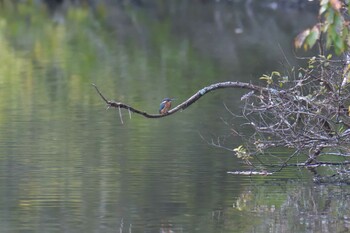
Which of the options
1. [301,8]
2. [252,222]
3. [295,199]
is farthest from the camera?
[301,8]

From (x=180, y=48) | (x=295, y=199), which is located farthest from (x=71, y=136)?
(x=180, y=48)

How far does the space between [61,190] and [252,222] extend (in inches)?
72.3

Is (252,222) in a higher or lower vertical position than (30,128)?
lower

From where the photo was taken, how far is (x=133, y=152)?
1156 cm

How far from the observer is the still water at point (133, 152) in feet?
27.7

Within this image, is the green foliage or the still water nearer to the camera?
the green foliage

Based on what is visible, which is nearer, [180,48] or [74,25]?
[180,48]

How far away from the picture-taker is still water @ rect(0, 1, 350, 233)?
8453 millimetres

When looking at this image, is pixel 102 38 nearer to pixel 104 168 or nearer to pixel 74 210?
pixel 104 168

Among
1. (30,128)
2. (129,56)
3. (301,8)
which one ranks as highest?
(301,8)

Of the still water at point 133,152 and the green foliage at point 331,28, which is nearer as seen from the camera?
the green foliage at point 331,28

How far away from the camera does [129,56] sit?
25.4m

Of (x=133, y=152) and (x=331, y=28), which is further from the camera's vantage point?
(x=133, y=152)

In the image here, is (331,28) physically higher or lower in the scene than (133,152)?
higher
